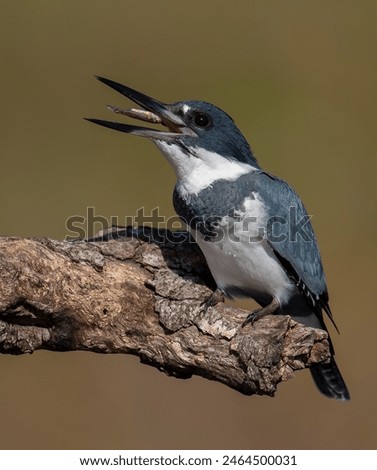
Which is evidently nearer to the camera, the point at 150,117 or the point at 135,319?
the point at 135,319

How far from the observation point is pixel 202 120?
387 cm

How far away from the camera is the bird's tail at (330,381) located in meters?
4.16

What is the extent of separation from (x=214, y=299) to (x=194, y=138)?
2.38ft

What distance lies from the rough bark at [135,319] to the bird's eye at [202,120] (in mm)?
A: 634

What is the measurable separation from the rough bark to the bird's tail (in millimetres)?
752

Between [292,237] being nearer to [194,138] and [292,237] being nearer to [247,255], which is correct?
[247,255]

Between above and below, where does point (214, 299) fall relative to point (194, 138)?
below

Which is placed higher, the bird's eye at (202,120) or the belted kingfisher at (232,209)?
the bird's eye at (202,120)

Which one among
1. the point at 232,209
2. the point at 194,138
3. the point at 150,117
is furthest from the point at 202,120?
the point at 232,209

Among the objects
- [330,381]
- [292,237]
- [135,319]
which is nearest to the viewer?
[135,319]

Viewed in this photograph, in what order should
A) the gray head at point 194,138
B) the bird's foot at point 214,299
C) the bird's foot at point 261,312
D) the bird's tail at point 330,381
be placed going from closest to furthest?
1. the bird's foot at point 261,312
2. the bird's foot at point 214,299
3. the gray head at point 194,138
4. the bird's tail at point 330,381

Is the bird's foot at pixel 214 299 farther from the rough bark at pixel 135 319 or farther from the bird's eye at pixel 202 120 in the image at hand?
the bird's eye at pixel 202 120

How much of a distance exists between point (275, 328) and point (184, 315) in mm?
453
